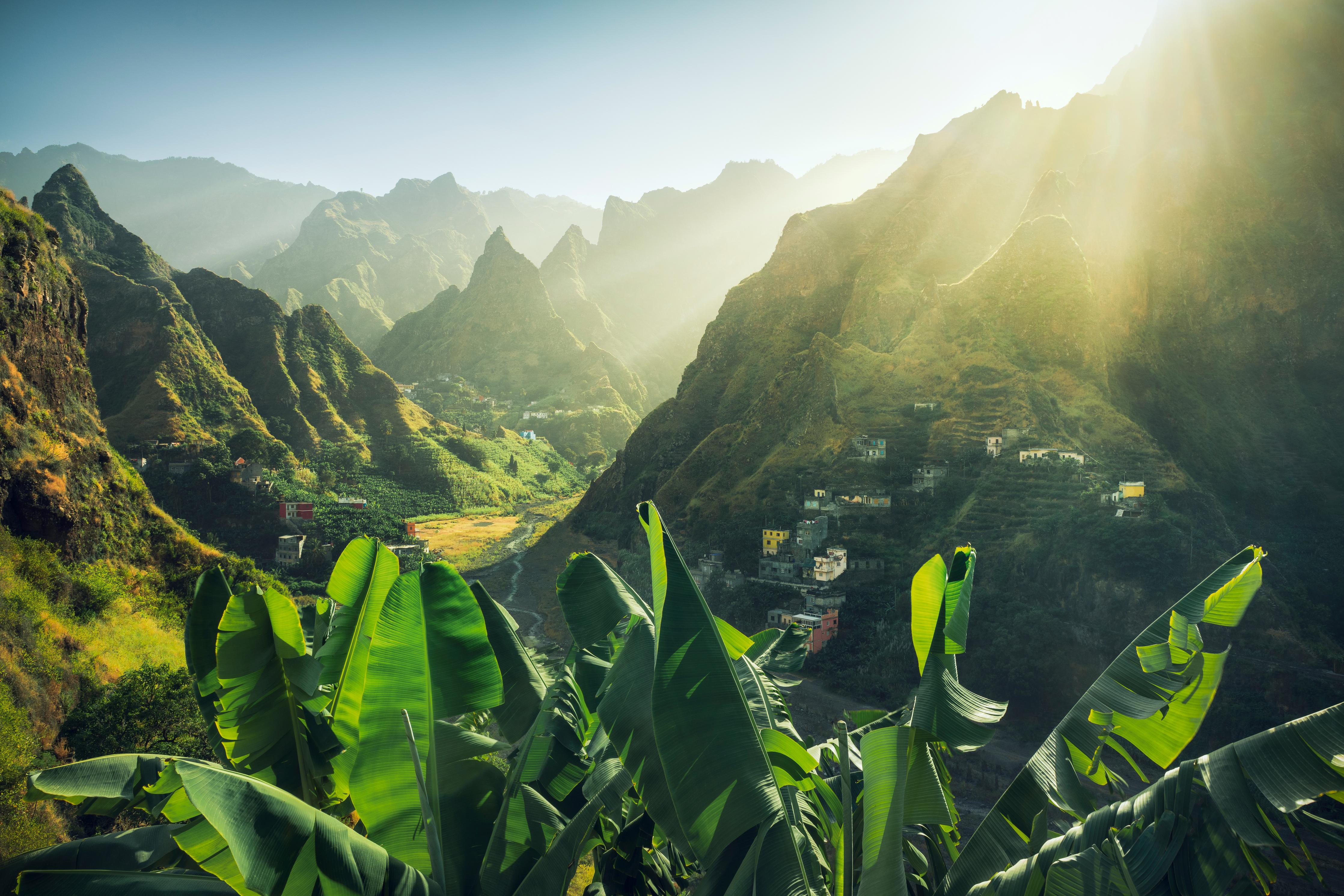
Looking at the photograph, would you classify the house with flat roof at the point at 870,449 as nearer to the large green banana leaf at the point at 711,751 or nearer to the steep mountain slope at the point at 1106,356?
the steep mountain slope at the point at 1106,356

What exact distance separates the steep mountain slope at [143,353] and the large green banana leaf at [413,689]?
49229 mm

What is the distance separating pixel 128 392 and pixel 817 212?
182 ft

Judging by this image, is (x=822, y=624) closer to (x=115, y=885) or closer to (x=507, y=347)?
(x=115, y=885)

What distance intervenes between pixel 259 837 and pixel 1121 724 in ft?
13.6

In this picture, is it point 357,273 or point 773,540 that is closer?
point 773,540

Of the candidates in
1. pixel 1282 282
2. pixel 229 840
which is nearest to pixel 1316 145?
pixel 1282 282

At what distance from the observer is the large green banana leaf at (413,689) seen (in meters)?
3.14

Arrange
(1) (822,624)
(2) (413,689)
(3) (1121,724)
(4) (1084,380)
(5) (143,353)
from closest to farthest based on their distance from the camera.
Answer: (2) (413,689)
(3) (1121,724)
(1) (822,624)
(4) (1084,380)
(5) (143,353)

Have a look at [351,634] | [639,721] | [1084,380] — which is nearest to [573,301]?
[1084,380]

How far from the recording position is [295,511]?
41.1 metres

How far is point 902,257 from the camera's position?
4950 centimetres

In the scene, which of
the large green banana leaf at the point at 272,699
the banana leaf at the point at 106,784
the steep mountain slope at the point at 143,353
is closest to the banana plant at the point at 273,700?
the large green banana leaf at the point at 272,699

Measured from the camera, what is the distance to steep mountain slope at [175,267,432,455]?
56844 millimetres

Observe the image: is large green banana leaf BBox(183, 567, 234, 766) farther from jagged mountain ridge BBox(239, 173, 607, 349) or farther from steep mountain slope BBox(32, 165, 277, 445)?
jagged mountain ridge BBox(239, 173, 607, 349)
